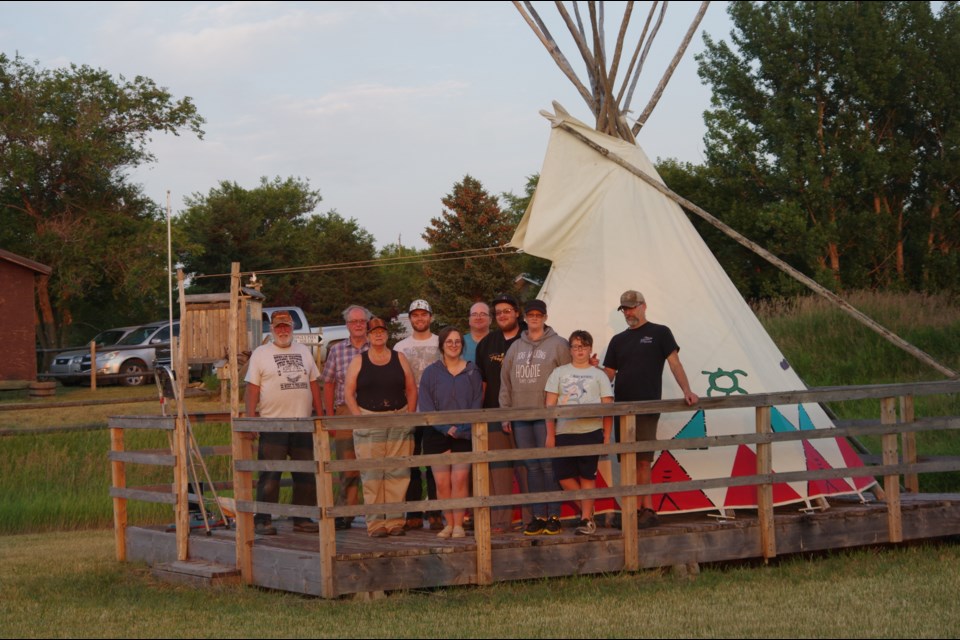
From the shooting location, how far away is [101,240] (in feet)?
93.6

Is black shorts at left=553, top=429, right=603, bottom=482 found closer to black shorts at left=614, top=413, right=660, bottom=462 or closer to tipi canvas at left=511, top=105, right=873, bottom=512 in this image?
black shorts at left=614, top=413, right=660, bottom=462

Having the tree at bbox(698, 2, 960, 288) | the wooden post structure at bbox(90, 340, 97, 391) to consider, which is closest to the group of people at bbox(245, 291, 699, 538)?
the wooden post structure at bbox(90, 340, 97, 391)

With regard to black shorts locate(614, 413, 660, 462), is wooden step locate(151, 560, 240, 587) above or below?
below

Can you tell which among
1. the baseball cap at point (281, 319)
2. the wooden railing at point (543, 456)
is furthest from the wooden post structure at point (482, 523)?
the baseball cap at point (281, 319)

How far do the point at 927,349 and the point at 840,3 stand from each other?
12.5 meters

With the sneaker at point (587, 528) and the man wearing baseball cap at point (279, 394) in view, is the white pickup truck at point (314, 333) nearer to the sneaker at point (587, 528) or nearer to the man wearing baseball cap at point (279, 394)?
the man wearing baseball cap at point (279, 394)

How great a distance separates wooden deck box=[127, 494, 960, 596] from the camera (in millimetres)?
6977

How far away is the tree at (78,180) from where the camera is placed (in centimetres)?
2788

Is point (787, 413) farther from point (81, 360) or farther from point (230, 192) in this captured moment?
point (230, 192)

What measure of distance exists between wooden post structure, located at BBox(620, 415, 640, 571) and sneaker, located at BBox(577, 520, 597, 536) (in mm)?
183

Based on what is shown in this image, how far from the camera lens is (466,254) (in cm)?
3456

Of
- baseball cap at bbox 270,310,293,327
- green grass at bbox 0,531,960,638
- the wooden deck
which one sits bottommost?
green grass at bbox 0,531,960,638

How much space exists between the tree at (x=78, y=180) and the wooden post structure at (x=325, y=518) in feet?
72.4

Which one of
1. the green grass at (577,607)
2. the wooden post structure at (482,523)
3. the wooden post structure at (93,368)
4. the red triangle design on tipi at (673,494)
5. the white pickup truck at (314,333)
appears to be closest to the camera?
the green grass at (577,607)
